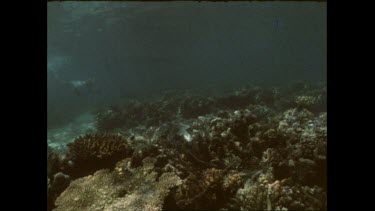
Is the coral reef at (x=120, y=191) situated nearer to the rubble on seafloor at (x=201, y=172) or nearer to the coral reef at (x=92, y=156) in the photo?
the rubble on seafloor at (x=201, y=172)

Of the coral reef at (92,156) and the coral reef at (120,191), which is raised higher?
the coral reef at (92,156)

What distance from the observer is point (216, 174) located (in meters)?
6.43

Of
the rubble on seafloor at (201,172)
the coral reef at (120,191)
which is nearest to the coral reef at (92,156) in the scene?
the rubble on seafloor at (201,172)

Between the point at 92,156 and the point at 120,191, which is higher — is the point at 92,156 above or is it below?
above

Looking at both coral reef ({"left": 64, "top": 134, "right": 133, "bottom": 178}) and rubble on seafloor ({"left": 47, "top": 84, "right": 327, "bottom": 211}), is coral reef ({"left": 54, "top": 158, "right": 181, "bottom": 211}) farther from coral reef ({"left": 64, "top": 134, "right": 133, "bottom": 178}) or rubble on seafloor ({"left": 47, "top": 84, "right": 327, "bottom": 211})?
coral reef ({"left": 64, "top": 134, "right": 133, "bottom": 178})

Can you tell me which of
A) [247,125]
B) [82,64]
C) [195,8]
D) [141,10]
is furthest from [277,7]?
[82,64]

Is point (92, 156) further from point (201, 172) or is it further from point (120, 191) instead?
point (201, 172)

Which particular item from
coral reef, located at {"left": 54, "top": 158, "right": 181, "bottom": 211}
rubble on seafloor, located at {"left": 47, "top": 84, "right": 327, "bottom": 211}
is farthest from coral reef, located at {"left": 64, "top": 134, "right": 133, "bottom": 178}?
coral reef, located at {"left": 54, "top": 158, "right": 181, "bottom": 211}

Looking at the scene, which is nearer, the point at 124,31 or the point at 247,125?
the point at 247,125

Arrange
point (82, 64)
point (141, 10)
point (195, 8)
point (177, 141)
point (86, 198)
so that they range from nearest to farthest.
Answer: point (86, 198), point (177, 141), point (141, 10), point (195, 8), point (82, 64)

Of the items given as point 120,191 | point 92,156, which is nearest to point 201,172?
point 120,191
